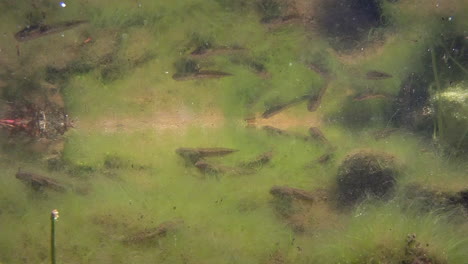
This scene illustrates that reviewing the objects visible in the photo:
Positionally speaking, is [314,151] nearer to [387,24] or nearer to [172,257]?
[387,24]

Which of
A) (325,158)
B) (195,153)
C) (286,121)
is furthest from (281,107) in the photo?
(195,153)

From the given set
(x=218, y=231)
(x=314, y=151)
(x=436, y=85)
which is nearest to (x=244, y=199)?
(x=218, y=231)

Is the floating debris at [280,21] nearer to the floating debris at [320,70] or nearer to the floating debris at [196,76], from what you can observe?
the floating debris at [320,70]

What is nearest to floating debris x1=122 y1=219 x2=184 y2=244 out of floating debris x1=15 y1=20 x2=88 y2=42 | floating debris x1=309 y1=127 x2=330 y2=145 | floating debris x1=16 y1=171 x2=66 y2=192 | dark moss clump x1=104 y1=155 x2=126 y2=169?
dark moss clump x1=104 y1=155 x2=126 y2=169

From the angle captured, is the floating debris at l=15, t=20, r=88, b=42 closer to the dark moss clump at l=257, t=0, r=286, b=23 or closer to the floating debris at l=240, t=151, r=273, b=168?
the dark moss clump at l=257, t=0, r=286, b=23

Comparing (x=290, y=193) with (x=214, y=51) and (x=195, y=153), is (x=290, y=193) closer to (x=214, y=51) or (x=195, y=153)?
(x=195, y=153)

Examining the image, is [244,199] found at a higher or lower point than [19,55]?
lower
